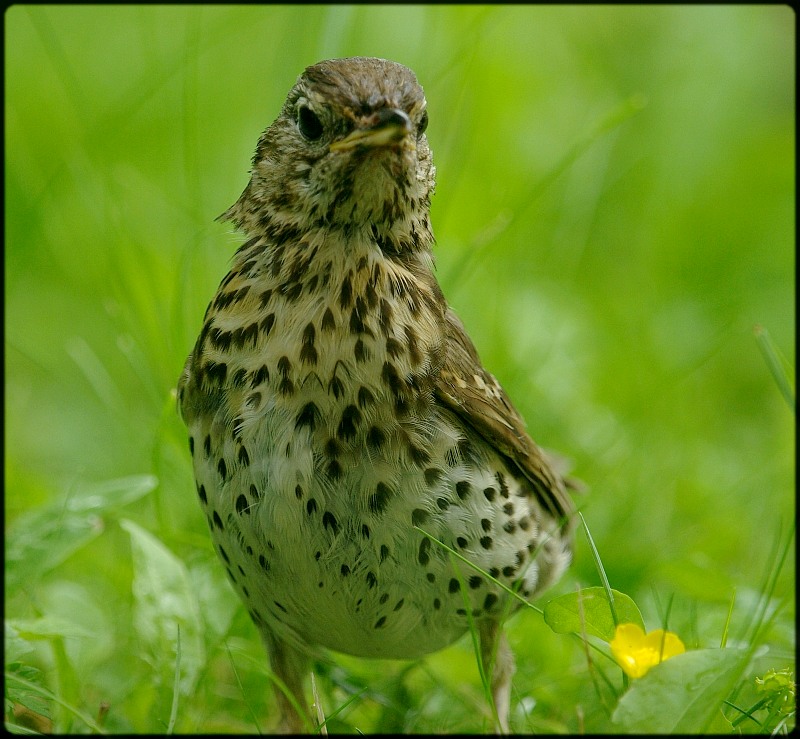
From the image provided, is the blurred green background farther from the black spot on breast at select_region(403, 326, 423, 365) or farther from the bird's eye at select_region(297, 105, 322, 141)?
the bird's eye at select_region(297, 105, 322, 141)

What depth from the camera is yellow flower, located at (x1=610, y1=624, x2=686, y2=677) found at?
266cm

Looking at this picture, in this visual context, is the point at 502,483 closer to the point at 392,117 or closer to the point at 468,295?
the point at 392,117

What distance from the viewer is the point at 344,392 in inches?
114

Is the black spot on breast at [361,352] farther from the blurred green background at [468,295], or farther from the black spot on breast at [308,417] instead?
the blurred green background at [468,295]

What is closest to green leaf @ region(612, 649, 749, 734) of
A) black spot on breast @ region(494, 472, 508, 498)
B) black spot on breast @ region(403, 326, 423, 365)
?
black spot on breast @ region(494, 472, 508, 498)

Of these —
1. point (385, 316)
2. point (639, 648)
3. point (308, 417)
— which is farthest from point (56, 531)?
point (639, 648)

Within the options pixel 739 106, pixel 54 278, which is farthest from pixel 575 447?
pixel 739 106

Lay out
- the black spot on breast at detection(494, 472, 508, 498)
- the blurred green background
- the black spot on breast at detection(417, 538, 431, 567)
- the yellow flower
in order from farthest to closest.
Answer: the blurred green background
the black spot on breast at detection(494, 472, 508, 498)
the black spot on breast at detection(417, 538, 431, 567)
the yellow flower

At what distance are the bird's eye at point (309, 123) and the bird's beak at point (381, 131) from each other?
11 centimetres

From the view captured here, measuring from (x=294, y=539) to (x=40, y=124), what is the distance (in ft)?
16.0

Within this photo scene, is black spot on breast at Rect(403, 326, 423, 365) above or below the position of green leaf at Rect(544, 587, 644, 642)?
above

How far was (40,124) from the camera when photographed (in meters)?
7.02

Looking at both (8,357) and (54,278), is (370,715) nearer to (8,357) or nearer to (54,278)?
(8,357)

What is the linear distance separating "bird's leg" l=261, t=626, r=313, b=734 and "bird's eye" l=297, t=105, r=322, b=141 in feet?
5.19
